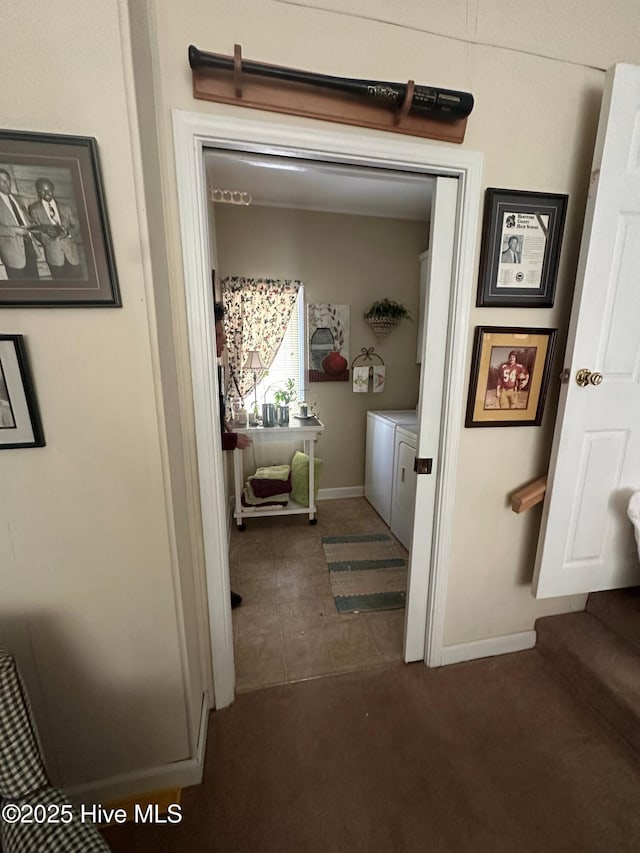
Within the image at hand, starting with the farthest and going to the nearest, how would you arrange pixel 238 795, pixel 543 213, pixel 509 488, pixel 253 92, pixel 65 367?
pixel 509 488
pixel 543 213
pixel 238 795
pixel 253 92
pixel 65 367

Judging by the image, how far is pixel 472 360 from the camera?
131 centimetres

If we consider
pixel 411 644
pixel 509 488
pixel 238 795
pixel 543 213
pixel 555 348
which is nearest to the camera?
pixel 238 795

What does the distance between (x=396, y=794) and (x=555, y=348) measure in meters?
1.68

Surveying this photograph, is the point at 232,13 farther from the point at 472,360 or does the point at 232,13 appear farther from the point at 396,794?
the point at 396,794

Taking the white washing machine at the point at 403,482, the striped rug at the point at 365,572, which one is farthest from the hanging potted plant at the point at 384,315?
the striped rug at the point at 365,572

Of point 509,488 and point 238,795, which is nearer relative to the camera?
point 238,795

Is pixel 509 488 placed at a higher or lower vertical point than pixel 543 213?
lower

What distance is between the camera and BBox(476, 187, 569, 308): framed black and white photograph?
121 centimetres

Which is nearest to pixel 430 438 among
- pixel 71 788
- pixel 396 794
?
pixel 396 794

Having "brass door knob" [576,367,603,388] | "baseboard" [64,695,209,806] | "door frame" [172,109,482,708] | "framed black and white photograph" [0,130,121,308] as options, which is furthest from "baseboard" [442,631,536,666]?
"framed black and white photograph" [0,130,121,308]

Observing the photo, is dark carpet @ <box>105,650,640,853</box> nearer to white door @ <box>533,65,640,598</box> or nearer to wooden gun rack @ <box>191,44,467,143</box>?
white door @ <box>533,65,640,598</box>

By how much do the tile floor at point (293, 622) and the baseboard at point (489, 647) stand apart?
24 centimetres

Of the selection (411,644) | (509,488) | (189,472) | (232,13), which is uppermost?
(232,13)

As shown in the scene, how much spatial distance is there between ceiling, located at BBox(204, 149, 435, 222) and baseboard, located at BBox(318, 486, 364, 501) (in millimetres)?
2505
